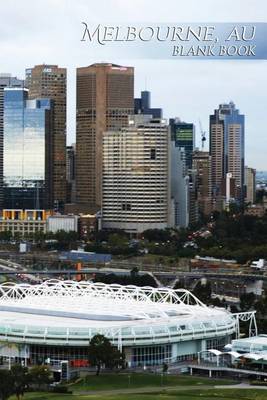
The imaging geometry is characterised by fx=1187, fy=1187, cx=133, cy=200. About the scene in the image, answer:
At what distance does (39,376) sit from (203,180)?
64.6 meters

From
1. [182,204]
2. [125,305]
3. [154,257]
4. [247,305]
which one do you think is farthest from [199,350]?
[182,204]

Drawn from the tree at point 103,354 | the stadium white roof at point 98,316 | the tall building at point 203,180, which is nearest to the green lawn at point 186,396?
the tree at point 103,354

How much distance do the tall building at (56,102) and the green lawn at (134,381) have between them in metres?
48.7

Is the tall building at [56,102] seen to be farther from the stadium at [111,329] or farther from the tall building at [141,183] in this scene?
the stadium at [111,329]

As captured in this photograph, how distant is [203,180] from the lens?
3472 inches

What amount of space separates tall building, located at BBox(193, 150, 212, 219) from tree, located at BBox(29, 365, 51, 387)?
186 feet

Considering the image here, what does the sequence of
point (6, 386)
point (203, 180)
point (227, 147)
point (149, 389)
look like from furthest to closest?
point (227, 147)
point (203, 180)
point (149, 389)
point (6, 386)

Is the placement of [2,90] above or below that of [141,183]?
above

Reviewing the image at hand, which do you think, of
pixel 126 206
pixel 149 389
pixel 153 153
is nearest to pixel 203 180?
pixel 153 153

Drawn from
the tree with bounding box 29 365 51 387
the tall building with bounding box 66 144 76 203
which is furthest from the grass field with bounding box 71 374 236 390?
the tall building with bounding box 66 144 76 203

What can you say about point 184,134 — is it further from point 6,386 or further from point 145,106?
point 6,386

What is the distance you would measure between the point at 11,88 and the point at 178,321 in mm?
48231

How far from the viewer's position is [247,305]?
3841cm

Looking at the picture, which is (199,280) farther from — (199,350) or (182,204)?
(182,204)
